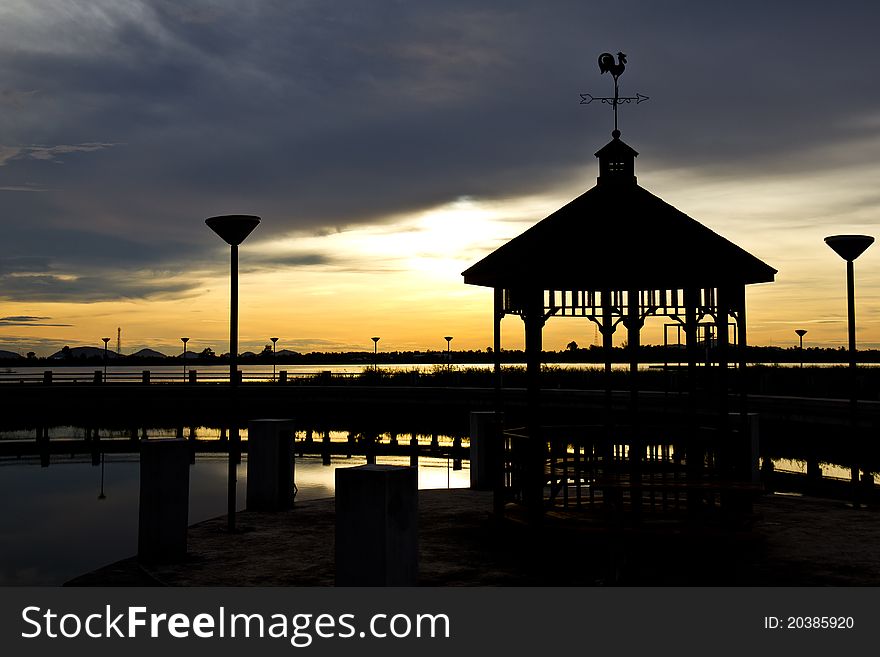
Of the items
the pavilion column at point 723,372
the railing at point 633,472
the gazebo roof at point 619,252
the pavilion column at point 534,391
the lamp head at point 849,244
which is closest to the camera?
the railing at point 633,472

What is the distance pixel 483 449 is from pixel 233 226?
626 centimetres

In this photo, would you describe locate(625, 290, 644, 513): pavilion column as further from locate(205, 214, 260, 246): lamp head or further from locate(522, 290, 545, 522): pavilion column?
locate(205, 214, 260, 246): lamp head

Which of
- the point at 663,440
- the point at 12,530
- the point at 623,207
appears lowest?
the point at 12,530

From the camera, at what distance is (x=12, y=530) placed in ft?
56.6

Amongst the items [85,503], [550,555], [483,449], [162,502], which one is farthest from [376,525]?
[85,503]

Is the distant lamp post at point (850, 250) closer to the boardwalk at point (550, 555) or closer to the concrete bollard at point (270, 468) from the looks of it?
the boardwalk at point (550, 555)

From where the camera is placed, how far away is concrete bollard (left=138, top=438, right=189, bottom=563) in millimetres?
9906

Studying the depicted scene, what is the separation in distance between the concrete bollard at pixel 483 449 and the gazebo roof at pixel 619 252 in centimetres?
480

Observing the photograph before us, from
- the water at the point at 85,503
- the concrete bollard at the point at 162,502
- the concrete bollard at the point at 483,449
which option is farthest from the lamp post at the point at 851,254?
the concrete bollard at the point at 162,502

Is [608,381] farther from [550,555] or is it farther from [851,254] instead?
[851,254]

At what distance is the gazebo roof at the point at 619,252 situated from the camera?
34.3 feet

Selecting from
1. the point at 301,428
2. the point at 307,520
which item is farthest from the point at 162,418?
the point at 307,520
